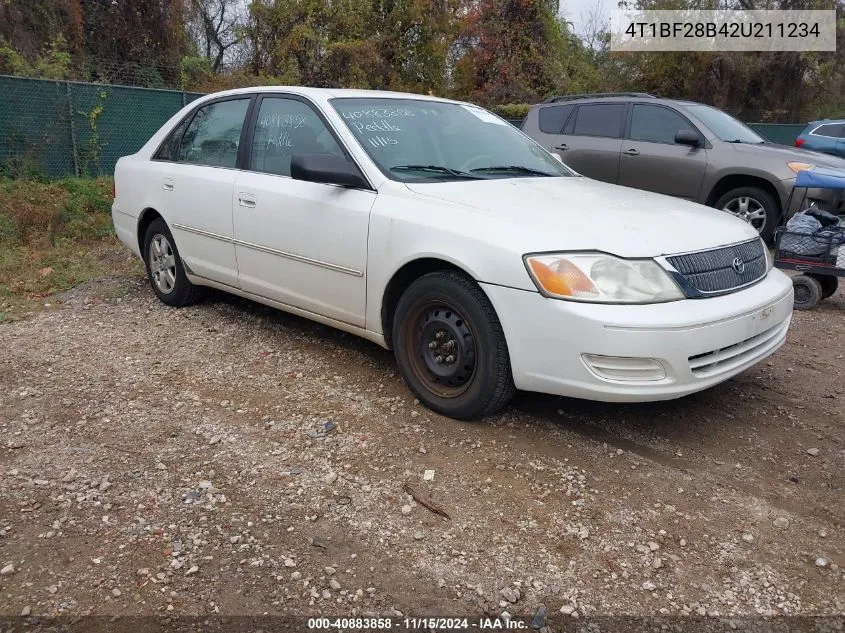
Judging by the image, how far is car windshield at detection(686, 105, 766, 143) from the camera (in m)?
8.34

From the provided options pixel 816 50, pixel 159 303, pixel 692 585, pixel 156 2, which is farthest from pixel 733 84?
pixel 692 585

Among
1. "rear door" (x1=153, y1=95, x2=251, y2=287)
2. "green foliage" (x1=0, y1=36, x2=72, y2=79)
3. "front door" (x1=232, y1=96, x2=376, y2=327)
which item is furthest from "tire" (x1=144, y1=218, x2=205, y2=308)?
"green foliage" (x1=0, y1=36, x2=72, y2=79)

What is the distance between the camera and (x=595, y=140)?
9.00 meters

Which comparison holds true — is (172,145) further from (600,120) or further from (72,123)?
(72,123)

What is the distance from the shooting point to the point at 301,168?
3814 mm

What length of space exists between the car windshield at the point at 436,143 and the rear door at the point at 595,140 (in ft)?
14.2

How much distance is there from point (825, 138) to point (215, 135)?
12992 mm

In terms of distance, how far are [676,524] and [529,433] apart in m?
0.88

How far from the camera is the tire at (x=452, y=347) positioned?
335 centimetres

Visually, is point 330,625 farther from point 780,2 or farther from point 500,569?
point 780,2

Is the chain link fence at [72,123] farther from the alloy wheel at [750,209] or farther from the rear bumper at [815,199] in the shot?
the rear bumper at [815,199]

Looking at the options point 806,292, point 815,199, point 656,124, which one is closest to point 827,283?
point 806,292

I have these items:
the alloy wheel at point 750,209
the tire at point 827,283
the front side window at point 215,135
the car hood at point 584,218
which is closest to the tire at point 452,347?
the car hood at point 584,218

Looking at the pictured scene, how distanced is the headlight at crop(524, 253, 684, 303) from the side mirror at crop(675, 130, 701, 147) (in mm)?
5647
